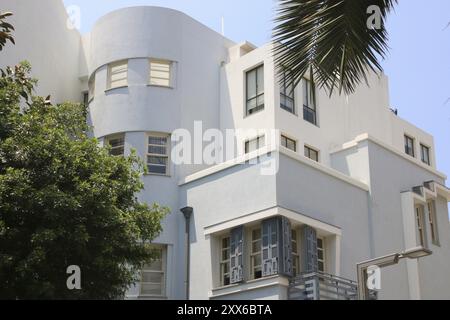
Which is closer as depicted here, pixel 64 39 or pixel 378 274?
pixel 378 274

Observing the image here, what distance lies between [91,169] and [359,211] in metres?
10.7

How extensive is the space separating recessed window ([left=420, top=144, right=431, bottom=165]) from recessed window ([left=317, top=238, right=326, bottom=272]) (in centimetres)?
1250

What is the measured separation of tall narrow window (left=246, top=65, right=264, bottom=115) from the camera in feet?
91.2

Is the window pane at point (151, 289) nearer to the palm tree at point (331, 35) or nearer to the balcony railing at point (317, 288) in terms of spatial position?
the balcony railing at point (317, 288)

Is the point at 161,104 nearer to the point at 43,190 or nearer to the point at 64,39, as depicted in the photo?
the point at 64,39

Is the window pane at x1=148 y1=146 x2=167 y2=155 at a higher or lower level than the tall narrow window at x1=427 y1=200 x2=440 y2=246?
higher

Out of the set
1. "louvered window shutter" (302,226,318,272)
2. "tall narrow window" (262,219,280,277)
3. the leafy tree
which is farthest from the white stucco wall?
"louvered window shutter" (302,226,318,272)

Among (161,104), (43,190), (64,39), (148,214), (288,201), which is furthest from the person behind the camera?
(64,39)

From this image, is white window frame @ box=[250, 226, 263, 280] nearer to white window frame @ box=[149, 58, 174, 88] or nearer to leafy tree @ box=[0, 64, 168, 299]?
leafy tree @ box=[0, 64, 168, 299]

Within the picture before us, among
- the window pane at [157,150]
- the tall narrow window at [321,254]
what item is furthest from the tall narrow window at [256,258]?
the window pane at [157,150]

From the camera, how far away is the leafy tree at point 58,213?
16.1 meters

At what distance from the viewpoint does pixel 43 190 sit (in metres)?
16.5

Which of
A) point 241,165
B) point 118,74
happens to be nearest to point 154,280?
point 241,165

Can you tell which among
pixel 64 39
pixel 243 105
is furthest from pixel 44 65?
pixel 243 105
